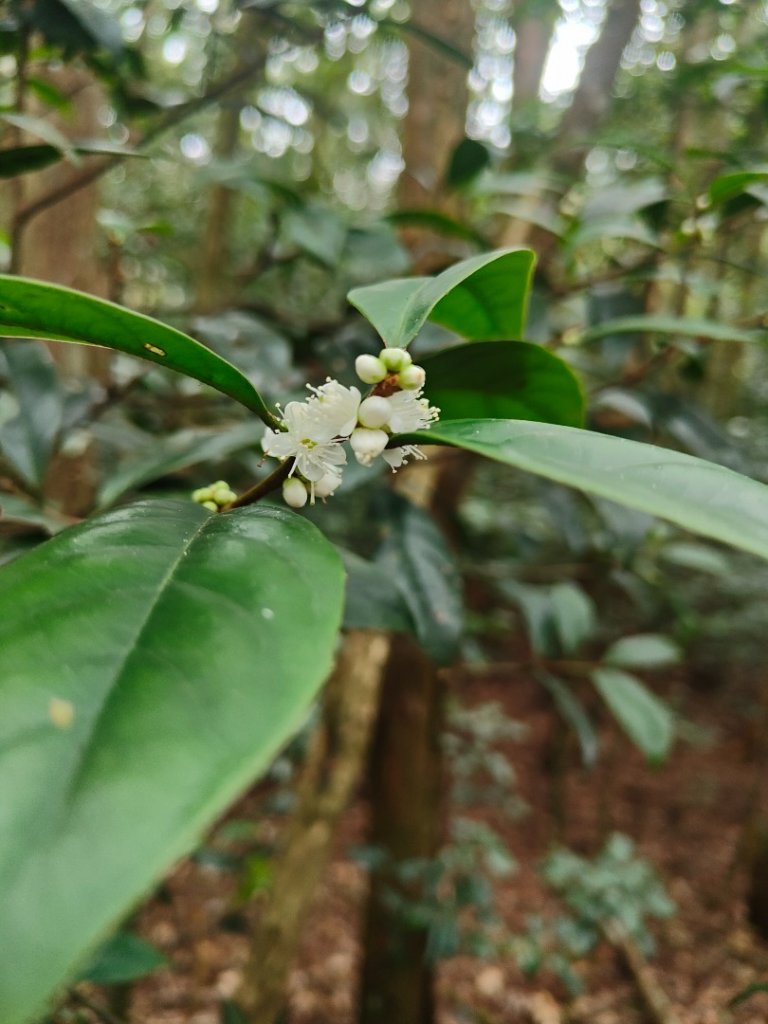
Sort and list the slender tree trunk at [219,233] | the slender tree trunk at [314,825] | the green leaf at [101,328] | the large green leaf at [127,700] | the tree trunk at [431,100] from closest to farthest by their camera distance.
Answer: the large green leaf at [127,700] → the green leaf at [101,328] → the slender tree trunk at [314,825] → the tree trunk at [431,100] → the slender tree trunk at [219,233]

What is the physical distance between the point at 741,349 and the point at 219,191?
2.89 m

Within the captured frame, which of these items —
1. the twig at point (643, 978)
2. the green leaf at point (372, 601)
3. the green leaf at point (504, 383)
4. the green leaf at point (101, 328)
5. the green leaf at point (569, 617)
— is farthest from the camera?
the twig at point (643, 978)

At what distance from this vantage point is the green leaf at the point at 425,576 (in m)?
0.76

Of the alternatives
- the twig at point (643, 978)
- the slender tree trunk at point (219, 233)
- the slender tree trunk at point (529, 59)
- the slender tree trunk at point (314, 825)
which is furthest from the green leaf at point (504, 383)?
the slender tree trunk at point (219, 233)

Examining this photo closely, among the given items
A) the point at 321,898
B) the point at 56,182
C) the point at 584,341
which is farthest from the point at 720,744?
the point at 56,182

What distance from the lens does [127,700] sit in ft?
0.86

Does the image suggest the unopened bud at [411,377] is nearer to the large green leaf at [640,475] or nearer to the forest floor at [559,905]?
the large green leaf at [640,475]

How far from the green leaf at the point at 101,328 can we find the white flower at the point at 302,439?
0.04 meters

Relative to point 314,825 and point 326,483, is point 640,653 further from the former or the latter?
point 326,483

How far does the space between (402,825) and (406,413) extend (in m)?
1.47

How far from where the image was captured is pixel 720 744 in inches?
131

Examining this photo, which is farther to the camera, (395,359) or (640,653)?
(640,653)

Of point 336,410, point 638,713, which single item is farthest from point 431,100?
point 336,410

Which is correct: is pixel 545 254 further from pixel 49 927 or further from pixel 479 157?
pixel 49 927
